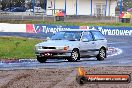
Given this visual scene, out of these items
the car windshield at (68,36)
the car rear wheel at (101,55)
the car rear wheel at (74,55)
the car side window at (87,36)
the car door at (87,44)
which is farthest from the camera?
the car rear wheel at (101,55)

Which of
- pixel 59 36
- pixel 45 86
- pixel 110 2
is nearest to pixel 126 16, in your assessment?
pixel 110 2

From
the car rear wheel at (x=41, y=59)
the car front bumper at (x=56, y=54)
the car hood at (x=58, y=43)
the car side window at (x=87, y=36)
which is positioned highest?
the car side window at (x=87, y=36)

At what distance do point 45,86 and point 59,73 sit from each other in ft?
10.5

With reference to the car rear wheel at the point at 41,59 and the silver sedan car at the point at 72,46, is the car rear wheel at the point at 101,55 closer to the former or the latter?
the silver sedan car at the point at 72,46

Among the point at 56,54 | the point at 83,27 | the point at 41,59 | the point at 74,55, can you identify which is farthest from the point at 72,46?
the point at 83,27

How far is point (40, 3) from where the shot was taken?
10038 centimetres

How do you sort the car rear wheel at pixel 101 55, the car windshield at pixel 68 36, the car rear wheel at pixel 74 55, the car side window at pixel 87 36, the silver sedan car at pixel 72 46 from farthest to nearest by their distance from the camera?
the car rear wheel at pixel 101 55, the car side window at pixel 87 36, the car windshield at pixel 68 36, the car rear wheel at pixel 74 55, the silver sedan car at pixel 72 46

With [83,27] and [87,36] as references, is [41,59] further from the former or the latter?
[83,27]

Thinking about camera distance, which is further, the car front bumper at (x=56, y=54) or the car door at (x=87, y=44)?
the car door at (x=87, y=44)

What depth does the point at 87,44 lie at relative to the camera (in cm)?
1994

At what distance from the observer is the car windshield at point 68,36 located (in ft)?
63.8

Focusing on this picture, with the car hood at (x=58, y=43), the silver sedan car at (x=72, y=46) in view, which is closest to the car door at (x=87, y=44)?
the silver sedan car at (x=72, y=46)

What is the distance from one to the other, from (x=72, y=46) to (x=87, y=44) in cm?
115

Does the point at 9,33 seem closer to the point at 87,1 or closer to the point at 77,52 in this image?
the point at 77,52
